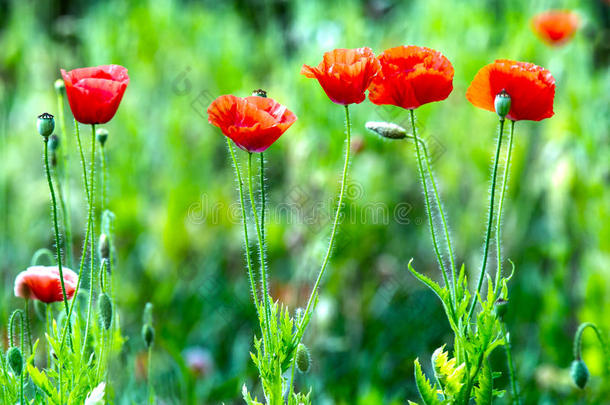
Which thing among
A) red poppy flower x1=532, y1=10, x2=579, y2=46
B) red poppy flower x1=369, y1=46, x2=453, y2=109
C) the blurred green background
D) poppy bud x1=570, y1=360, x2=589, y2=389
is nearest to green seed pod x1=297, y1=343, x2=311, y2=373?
red poppy flower x1=369, y1=46, x2=453, y2=109

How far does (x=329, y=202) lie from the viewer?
2.37 meters

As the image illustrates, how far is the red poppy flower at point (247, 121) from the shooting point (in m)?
1.02

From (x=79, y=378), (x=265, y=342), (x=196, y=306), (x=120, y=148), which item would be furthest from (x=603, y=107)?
(x=79, y=378)

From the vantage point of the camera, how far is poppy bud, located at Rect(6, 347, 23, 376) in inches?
40.3

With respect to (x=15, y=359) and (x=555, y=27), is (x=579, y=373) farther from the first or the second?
(x=555, y=27)

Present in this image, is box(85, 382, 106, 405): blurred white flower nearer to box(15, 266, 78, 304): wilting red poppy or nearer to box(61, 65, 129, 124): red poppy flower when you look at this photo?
box(15, 266, 78, 304): wilting red poppy

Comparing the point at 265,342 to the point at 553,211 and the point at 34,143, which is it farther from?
the point at 34,143

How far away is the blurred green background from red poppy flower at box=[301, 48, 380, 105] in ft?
3.32

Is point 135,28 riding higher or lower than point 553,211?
higher

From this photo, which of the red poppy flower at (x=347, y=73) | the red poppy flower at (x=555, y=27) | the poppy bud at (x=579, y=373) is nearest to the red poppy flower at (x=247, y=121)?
the red poppy flower at (x=347, y=73)

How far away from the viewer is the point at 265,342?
3.48 ft

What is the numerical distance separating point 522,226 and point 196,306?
1.25 meters

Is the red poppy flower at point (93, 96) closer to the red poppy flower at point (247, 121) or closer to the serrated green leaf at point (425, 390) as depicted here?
the red poppy flower at point (247, 121)

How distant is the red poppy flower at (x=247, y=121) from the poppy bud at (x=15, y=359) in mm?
420
